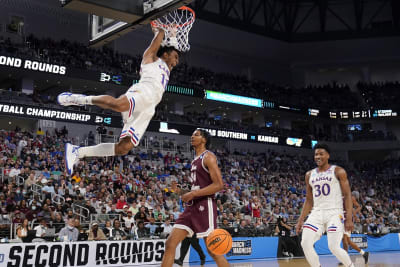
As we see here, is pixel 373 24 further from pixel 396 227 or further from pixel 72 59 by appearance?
pixel 72 59

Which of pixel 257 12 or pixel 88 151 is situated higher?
pixel 257 12

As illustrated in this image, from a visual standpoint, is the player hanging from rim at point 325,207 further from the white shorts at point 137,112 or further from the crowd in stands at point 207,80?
the crowd in stands at point 207,80

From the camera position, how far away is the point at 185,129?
30.5 meters

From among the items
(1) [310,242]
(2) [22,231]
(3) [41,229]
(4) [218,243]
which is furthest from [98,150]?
(3) [41,229]

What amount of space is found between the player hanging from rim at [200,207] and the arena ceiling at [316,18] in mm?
36651

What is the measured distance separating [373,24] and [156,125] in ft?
89.0

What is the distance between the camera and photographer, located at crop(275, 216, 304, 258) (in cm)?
1695

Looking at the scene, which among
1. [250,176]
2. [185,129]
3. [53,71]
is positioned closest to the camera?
[53,71]

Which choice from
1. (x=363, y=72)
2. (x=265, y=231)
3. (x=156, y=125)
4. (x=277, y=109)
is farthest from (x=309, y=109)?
(x=265, y=231)

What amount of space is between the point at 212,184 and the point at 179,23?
3.25 meters

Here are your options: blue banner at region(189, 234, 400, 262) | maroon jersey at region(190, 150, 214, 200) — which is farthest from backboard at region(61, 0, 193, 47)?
blue banner at region(189, 234, 400, 262)

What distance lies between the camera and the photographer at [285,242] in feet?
55.6

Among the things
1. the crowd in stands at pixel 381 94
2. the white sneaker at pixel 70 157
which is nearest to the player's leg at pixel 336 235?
the white sneaker at pixel 70 157

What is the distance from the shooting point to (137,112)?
648 cm
